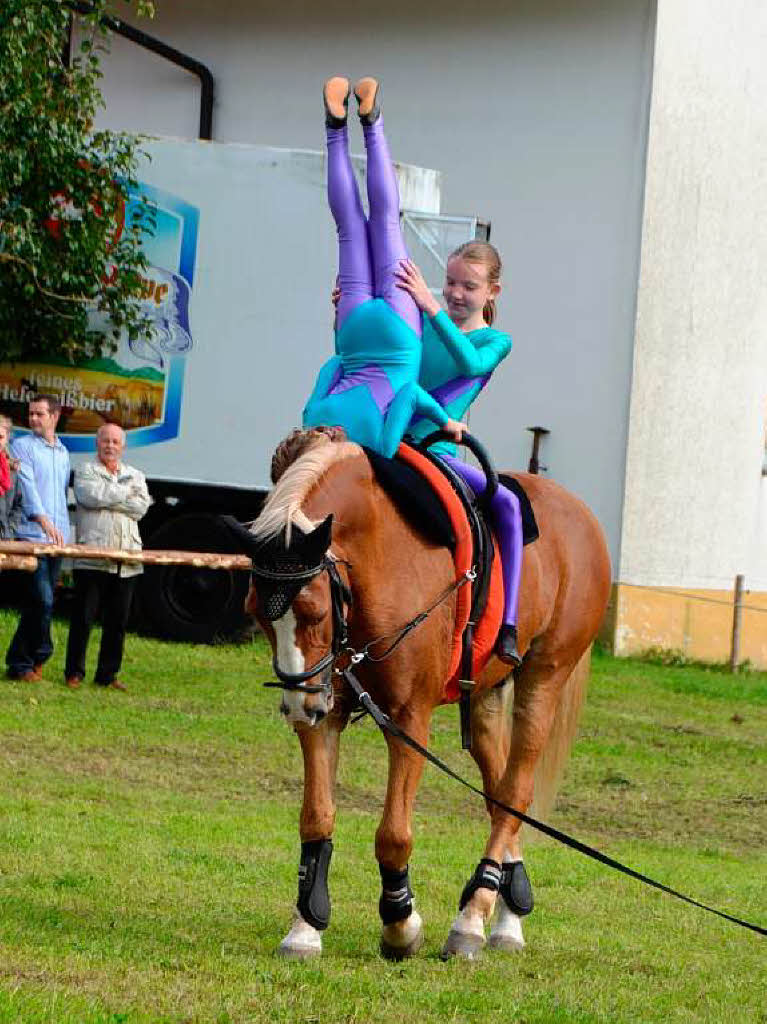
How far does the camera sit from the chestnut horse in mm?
4918

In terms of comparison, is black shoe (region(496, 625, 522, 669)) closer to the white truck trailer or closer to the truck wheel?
the white truck trailer

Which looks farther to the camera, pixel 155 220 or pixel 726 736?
pixel 155 220

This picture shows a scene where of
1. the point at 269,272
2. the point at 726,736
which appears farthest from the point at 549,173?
the point at 726,736

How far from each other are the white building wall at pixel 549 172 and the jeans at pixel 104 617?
6629 mm

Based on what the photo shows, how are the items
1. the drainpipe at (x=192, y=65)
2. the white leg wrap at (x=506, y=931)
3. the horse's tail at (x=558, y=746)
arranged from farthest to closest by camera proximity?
1. the drainpipe at (x=192, y=65)
2. the horse's tail at (x=558, y=746)
3. the white leg wrap at (x=506, y=931)

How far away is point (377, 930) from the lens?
5969mm

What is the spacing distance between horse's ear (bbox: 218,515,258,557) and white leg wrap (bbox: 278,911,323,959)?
4.25ft

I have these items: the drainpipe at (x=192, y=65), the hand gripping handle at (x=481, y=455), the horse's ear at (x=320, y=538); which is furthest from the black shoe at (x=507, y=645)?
the drainpipe at (x=192, y=65)

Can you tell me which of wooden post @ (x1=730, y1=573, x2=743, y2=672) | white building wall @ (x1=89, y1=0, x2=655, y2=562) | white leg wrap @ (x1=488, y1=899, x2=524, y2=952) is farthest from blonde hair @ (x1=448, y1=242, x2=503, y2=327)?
wooden post @ (x1=730, y1=573, x2=743, y2=672)

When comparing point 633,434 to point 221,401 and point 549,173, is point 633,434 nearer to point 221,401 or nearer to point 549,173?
point 549,173

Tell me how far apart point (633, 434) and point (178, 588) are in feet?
18.3

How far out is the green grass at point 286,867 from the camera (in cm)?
486

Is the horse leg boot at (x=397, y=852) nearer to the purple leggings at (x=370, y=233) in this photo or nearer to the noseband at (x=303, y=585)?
the noseband at (x=303, y=585)

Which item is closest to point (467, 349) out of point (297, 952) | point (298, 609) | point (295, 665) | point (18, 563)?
point (298, 609)
